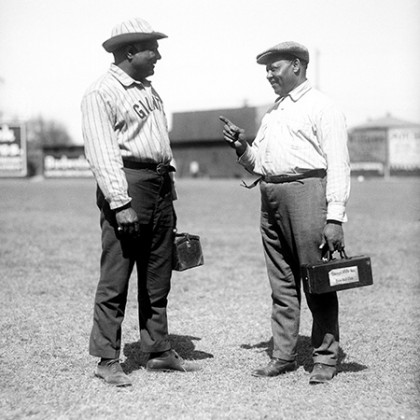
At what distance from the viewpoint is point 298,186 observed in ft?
14.8

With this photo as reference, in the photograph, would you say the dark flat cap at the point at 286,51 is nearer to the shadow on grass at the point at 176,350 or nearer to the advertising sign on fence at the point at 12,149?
the shadow on grass at the point at 176,350

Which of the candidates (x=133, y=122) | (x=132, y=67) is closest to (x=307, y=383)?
(x=133, y=122)

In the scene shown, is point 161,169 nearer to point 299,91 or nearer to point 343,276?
point 299,91

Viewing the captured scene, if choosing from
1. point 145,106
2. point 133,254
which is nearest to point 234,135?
point 145,106

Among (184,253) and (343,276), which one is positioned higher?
(184,253)

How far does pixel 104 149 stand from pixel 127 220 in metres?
0.44

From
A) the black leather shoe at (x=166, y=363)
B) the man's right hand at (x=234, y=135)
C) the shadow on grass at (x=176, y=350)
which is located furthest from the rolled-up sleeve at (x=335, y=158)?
the shadow on grass at (x=176, y=350)

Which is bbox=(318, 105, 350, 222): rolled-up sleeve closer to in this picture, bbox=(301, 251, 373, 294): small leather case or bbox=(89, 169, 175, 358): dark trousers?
bbox=(301, 251, 373, 294): small leather case

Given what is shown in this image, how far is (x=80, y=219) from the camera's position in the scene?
54.5 feet

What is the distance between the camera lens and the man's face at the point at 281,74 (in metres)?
4.55

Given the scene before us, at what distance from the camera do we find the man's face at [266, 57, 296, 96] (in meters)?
4.55

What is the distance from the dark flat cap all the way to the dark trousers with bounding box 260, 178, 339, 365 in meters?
0.78

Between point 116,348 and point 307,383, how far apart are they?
1192mm

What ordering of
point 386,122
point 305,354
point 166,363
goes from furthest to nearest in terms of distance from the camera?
point 386,122 → point 305,354 → point 166,363
